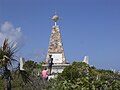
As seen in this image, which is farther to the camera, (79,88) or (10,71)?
(10,71)

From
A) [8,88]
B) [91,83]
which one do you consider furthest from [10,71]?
[91,83]

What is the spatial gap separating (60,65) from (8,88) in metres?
23.4

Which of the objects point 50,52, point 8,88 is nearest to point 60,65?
point 50,52

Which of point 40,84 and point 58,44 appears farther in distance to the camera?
point 58,44

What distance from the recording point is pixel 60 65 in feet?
115

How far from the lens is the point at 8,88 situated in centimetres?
1188

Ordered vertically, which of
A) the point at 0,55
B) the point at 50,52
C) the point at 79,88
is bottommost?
the point at 79,88

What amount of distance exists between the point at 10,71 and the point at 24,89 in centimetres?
225

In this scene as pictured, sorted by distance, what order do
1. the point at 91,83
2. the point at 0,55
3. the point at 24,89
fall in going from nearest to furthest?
the point at 91,83 → the point at 0,55 → the point at 24,89

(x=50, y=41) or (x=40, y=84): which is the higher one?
(x=50, y=41)

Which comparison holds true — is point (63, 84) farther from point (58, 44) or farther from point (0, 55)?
point (58, 44)

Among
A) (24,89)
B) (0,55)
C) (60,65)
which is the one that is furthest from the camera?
(60,65)

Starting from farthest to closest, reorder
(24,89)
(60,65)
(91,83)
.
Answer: (60,65) < (24,89) < (91,83)

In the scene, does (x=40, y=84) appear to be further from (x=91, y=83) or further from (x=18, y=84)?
(x=91, y=83)
